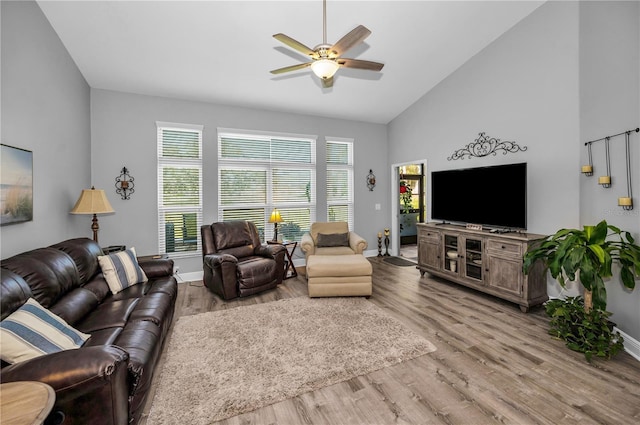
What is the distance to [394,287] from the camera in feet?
14.0

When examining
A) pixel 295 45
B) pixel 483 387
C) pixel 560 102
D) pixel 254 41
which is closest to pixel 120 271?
pixel 295 45

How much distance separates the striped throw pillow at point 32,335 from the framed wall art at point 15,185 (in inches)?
37.8

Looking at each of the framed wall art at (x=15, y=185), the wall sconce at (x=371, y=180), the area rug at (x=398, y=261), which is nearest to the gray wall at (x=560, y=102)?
the wall sconce at (x=371, y=180)

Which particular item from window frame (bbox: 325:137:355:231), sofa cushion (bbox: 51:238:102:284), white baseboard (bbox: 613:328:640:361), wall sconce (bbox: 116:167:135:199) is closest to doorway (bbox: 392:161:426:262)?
window frame (bbox: 325:137:355:231)

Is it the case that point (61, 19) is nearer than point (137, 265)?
Yes

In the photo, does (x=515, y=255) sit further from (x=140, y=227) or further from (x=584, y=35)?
(x=140, y=227)

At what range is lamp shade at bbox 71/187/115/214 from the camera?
3305mm

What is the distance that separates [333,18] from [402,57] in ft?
4.80

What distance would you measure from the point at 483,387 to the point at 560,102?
11.1ft

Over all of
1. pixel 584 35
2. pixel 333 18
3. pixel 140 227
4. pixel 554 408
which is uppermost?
pixel 333 18

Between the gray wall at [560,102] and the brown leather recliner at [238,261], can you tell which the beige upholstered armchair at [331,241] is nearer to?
the brown leather recliner at [238,261]

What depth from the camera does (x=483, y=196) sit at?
3.99m

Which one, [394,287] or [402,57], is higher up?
[402,57]

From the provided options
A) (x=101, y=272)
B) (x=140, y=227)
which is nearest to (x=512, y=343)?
(x=101, y=272)
